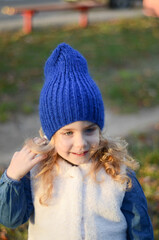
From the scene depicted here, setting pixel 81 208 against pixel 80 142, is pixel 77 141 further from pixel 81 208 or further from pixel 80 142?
pixel 81 208

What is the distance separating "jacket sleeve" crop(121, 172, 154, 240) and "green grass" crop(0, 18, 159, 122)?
3.76m

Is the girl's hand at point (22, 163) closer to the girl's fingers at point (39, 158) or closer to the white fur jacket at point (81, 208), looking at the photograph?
the girl's fingers at point (39, 158)

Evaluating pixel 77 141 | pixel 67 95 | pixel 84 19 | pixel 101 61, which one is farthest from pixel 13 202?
pixel 84 19

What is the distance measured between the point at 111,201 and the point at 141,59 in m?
6.86

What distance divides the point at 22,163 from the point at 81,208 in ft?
1.31

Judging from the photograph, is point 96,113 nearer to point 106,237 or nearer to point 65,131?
point 65,131

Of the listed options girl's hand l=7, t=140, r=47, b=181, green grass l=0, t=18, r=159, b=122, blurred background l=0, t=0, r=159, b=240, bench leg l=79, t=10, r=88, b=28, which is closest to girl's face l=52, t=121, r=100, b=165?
girl's hand l=7, t=140, r=47, b=181

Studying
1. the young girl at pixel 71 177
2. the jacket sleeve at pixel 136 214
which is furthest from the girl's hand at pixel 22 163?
the jacket sleeve at pixel 136 214

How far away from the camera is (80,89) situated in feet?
6.53

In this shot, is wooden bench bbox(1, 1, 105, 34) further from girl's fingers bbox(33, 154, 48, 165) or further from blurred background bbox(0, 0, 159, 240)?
girl's fingers bbox(33, 154, 48, 165)

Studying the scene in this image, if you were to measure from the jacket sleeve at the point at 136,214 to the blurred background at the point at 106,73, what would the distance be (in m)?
0.68

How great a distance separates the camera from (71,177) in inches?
81.4

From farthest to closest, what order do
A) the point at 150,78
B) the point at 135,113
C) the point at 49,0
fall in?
the point at 49,0 → the point at 150,78 → the point at 135,113

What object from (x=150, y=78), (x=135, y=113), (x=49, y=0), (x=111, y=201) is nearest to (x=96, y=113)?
(x=111, y=201)
